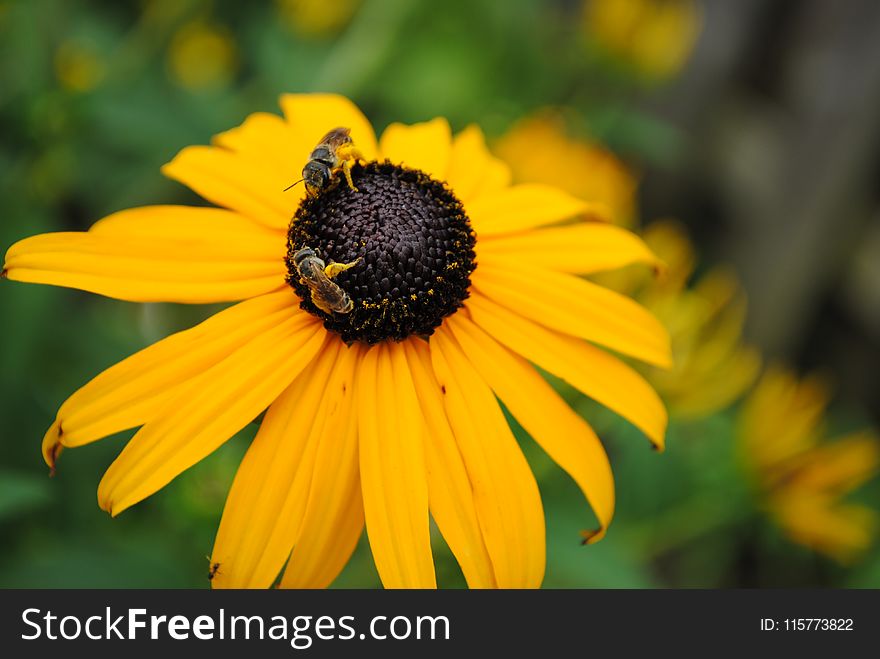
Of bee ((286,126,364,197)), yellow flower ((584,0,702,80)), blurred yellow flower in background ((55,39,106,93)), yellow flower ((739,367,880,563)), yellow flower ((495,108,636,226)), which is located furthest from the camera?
yellow flower ((584,0,702,80))

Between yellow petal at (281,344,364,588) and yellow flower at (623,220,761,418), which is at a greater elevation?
yellow flower at (623,220,761,418)

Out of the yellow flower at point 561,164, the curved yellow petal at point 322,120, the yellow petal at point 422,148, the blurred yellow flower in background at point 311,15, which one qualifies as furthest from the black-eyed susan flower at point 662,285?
the blurred yellow flower in background at point 311,15

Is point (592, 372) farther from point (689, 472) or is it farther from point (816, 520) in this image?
point (816, 520)

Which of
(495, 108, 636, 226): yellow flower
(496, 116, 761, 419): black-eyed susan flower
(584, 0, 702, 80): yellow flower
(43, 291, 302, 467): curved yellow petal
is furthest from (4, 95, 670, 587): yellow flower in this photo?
(584, 0, 702, 80): yellow flower

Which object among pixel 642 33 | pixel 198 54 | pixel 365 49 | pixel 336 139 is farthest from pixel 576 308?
pixel 198 54

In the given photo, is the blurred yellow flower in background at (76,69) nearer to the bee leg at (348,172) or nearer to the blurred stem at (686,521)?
the bee leg at (348,172)

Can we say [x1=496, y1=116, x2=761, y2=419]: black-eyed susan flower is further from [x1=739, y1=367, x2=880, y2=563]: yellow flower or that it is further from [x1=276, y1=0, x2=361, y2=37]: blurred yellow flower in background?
[x1=276, y1=0, x2=361, y2=37]: blurred yellow flower in background

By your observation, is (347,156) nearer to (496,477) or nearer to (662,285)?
(496,477)
